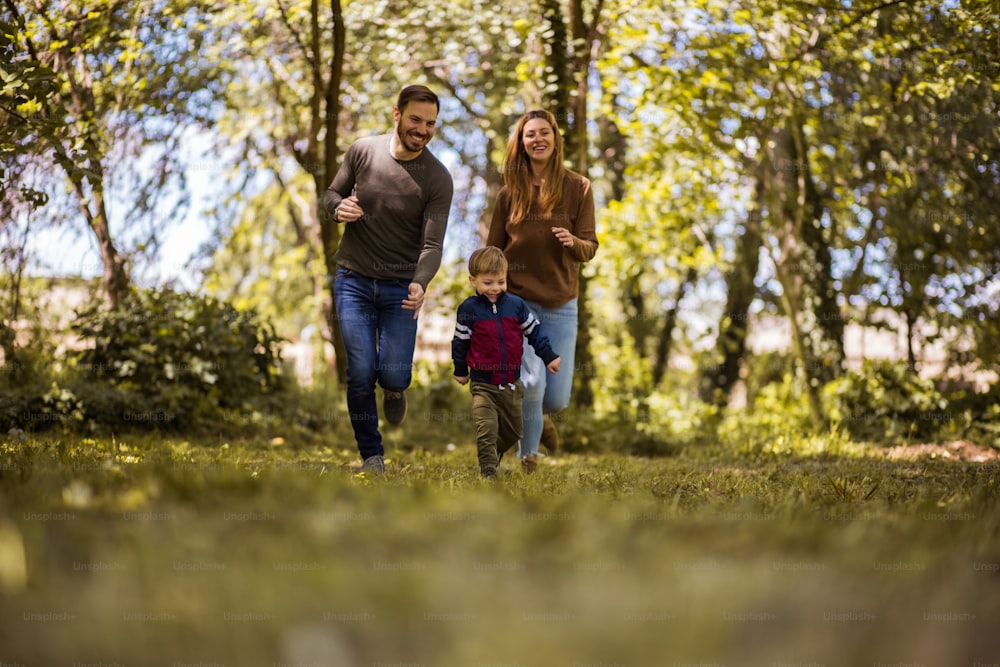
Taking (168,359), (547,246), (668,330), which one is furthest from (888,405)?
(668,330)

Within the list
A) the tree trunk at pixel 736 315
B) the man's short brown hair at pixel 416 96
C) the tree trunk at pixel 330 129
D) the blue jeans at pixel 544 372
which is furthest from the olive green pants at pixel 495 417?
the tree trunk at pixel 736 315

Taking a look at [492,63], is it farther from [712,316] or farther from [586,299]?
[712,316]

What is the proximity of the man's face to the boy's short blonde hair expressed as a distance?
0.75 m

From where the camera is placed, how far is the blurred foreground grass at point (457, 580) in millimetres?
1635

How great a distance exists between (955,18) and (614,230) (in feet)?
15.9

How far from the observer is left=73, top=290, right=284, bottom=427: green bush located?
274 inches

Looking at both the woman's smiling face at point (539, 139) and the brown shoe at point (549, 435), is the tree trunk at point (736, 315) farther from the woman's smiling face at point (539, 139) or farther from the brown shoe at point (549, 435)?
the woman's smiling face at point (539, 139)

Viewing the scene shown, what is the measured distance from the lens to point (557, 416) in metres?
8.09

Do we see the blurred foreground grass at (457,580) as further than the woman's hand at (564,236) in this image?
No

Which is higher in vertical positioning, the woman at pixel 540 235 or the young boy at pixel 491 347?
the woman at pixel 540 235


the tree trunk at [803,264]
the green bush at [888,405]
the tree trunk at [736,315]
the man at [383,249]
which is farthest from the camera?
the tree trunk at [736,315]

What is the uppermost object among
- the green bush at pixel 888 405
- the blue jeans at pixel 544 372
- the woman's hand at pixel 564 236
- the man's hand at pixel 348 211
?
the man's hand at pixel 348 211

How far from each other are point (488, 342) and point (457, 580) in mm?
2949

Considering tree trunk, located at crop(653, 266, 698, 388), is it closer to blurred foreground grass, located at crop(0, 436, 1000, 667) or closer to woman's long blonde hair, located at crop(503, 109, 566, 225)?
woman's long blonde hair, located at crop(503, 109, 566, 225)
